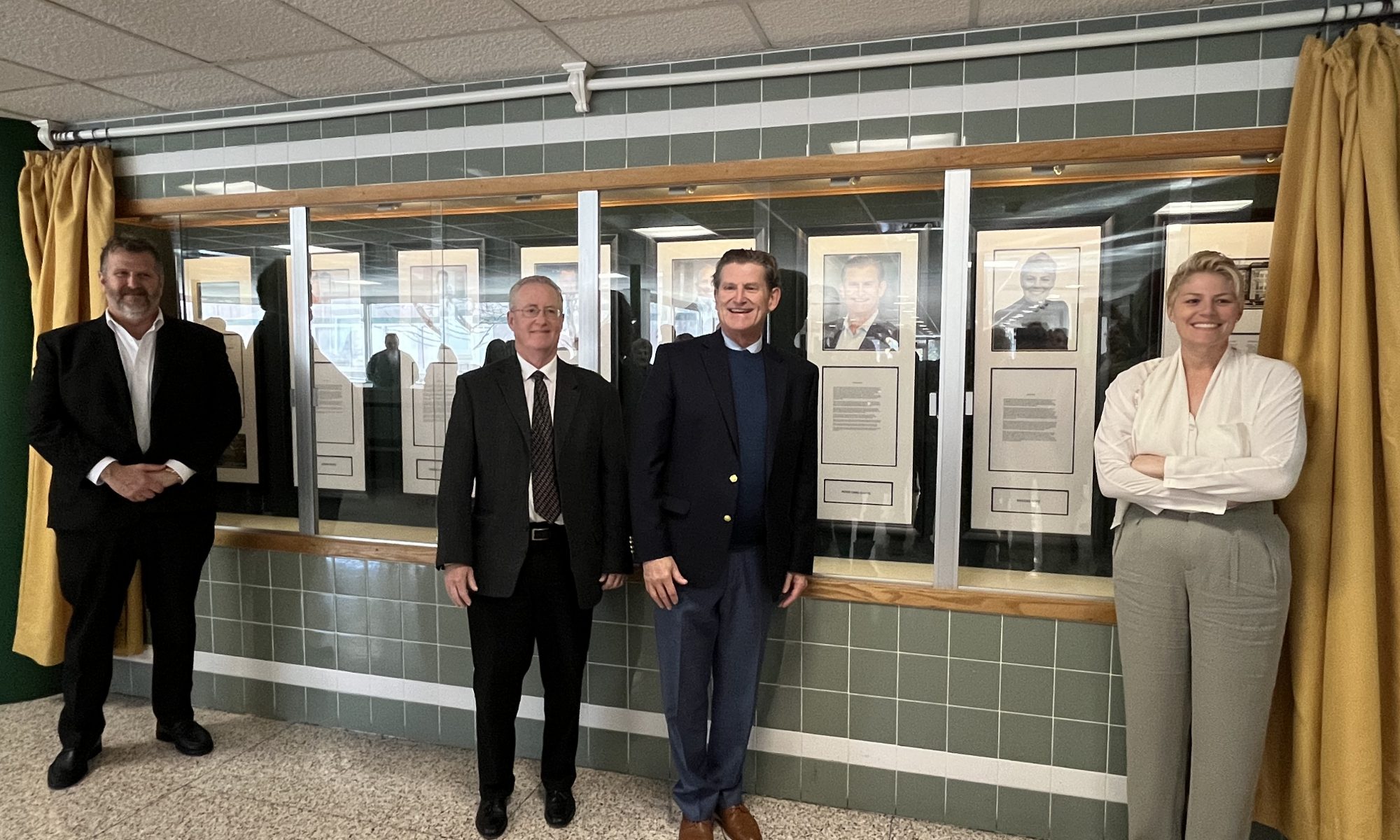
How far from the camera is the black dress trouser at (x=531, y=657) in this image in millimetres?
2744

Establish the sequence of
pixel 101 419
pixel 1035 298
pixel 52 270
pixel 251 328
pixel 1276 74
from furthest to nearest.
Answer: pixel 251 328 < pixel 52 270 < pixel 101 419 < pixel 1035 298 < pixel 1276 74

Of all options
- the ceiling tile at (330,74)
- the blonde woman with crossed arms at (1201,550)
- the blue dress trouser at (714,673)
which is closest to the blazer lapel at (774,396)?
the blue dress trouser at (714,673)

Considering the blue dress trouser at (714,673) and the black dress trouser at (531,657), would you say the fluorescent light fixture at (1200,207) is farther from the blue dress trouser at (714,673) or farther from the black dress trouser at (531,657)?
the black dress trouser at (531,657)

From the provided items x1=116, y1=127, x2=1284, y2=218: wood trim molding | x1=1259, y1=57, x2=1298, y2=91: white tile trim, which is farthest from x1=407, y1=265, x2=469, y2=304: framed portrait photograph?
x1=1259, y1=57, x2=1298, y2=91: white tile trim

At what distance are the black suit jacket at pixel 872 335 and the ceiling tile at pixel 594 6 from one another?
46.5 inches

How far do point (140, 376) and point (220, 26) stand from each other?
54.4 inches

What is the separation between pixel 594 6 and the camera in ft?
8.46

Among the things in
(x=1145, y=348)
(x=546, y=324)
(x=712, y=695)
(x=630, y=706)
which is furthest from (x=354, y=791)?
(x=1145, y=348)

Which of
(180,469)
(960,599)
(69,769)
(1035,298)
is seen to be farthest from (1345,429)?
(69,769)

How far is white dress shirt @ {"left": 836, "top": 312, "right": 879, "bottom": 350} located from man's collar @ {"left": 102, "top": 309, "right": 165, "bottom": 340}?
2713 millimetres

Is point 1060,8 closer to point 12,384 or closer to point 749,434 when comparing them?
point 749,434

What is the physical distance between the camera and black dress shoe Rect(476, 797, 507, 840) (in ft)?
9.12

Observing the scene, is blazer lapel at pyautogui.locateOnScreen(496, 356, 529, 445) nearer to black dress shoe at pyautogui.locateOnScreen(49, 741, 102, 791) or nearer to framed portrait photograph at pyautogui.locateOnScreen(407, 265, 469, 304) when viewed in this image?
framed portrait photograph at pyautogui.locateOnScreen(407, 265, 469, 304)

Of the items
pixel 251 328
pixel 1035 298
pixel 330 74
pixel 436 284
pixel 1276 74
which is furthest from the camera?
pixel 251 328
